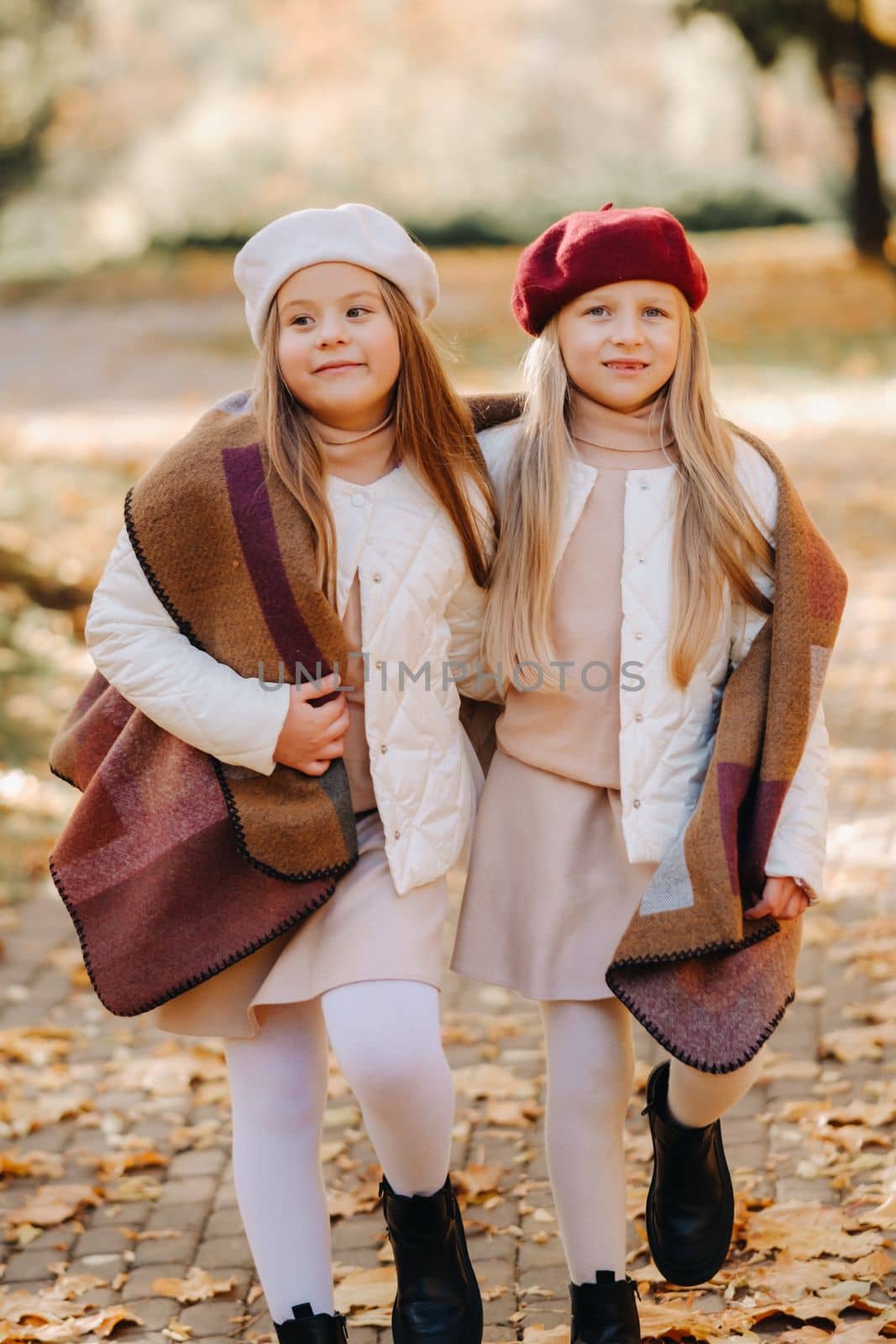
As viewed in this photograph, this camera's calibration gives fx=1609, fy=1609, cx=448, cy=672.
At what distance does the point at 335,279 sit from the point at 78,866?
1057mm

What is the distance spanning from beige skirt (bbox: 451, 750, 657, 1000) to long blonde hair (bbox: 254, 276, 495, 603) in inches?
15.5

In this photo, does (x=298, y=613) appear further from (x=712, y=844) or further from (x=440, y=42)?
(x=440, y=42)

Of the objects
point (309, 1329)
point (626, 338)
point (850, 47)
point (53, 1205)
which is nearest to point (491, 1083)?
point (53, 1205)

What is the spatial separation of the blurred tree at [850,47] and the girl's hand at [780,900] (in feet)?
61.0

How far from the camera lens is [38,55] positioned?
2634 cm

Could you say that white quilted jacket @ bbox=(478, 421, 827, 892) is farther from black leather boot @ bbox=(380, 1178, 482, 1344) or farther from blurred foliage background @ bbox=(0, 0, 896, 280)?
blurred foliage background @ bbox=(0, 0, 896, 280)

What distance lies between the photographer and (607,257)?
8.85ft

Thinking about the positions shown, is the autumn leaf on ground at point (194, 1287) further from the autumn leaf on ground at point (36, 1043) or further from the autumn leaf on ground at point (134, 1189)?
the autumn leaf on ground at point (36, 1043)

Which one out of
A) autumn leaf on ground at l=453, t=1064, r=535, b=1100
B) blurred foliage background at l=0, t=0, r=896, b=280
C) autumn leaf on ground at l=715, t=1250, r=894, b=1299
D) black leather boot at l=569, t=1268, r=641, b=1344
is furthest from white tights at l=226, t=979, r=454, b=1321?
blurred foliage background at l=0, t=0, r=896, b=280

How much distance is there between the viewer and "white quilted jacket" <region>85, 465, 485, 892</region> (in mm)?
2549

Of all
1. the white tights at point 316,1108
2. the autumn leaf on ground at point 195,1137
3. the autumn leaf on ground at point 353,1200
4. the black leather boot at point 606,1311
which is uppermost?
the white tights at point 316,1108

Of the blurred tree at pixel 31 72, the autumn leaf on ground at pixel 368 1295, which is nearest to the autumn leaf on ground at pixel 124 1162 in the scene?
the autumn leaf on ground at pixel 368 1295

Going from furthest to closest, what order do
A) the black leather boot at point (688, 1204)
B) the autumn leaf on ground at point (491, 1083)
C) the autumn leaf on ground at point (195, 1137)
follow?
the autumn leaf on ground at point (491, 1083) → the autumn leaf on ground at point (195, 1137) → the black leather boot at point (688, 1204)

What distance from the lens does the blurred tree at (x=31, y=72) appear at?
85.1 feet
